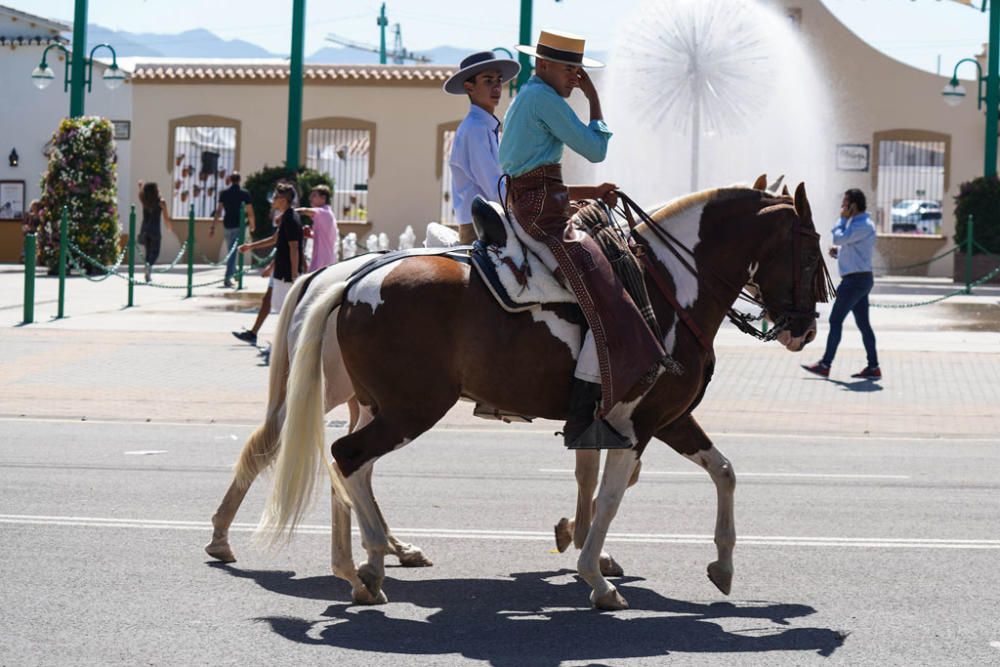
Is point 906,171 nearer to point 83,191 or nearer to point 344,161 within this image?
point 344,161

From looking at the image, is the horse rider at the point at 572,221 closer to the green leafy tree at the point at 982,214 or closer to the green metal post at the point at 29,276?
the green metal post at the point at 29,276

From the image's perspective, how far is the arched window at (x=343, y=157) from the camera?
37.8 meters

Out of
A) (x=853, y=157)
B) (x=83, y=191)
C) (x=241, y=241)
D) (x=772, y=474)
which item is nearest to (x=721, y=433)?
(x=772, y=474)

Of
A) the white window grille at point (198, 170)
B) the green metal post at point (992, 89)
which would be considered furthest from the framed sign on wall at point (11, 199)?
the green metal post at point (992, 89)

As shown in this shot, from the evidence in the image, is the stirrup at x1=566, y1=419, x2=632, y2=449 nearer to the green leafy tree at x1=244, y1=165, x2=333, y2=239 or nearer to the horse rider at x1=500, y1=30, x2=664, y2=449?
the horse rider at x1=500, y1=30, x2=664, y2=449

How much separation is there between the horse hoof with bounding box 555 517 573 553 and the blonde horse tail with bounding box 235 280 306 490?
152cm

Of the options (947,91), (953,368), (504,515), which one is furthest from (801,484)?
(947,91)

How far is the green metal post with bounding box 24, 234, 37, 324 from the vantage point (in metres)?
19.3

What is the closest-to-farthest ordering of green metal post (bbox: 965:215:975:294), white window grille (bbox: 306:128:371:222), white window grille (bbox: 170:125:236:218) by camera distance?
green metal post (bbox: 965:215:975:294) < white window grille (bbox: 306:128:371:222) < white window grille (bbox: 170:125:236:218)

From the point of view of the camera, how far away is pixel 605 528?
6934mm

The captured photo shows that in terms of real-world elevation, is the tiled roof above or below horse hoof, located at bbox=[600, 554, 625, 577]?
above

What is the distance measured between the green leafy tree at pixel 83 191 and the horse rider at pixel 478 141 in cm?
2154

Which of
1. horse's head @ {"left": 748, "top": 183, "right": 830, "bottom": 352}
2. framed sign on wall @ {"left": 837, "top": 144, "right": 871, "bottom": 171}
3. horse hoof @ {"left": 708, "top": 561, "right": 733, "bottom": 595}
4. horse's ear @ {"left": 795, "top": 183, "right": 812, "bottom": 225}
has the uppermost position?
framed sign on wall @ {"left": 837, "top": 144, "right": 871, "bottom": 171}

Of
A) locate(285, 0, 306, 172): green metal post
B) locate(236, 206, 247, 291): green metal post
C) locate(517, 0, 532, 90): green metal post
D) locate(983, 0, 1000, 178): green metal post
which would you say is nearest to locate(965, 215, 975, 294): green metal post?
locate(983, 0, 1000, 178): green metal post
